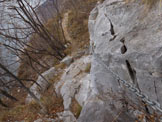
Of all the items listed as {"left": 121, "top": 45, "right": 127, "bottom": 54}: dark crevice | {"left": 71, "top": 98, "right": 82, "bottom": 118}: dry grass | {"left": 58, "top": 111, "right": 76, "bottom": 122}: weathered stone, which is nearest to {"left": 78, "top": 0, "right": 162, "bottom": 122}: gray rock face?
{"left": 121, "top": 45, "right": 127, "bottom": 54}: dark crevice

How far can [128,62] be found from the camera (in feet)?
5.14

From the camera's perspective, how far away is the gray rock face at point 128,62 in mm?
1284

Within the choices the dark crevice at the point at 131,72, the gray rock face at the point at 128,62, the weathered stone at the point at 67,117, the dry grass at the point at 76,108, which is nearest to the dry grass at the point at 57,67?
the dry grass at the point at 76,108

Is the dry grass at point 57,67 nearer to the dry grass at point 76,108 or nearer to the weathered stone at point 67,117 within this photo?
the dry grass at point 76,108

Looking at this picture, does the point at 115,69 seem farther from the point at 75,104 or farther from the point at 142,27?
the point at 75,104

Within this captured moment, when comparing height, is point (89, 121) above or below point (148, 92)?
below

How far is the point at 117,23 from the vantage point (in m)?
2.24

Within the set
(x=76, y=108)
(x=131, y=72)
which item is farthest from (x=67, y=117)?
(x=131, y=72)

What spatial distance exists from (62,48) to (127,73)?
8442 millimetres

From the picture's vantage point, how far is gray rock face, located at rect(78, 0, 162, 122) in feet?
4.21

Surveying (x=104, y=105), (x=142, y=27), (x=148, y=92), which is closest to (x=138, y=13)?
(x=142, y=27)

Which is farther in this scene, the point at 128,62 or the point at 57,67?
the point at 57,67

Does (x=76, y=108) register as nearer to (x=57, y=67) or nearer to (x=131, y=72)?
(x=131, y=72)

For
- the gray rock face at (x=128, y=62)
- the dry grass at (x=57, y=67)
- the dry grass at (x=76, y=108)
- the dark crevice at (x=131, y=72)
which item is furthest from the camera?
the dry grass at (x=57, y=67)
